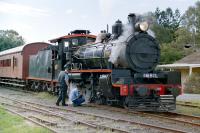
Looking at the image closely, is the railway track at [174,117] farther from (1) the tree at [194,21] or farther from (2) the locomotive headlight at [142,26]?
(1) the tree at [194,21]

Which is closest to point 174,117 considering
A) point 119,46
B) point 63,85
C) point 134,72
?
point 134,72

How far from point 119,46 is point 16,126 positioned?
16.9 feet

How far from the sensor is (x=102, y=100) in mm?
16219

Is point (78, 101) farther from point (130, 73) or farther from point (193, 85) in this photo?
point (193, 85)

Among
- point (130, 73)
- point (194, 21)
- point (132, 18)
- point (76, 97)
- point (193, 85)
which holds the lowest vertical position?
point (76, 97)

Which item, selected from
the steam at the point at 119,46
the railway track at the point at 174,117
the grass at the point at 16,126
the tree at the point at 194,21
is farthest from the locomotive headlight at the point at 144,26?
the tree at the point at 194,21

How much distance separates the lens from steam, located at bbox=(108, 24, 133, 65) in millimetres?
13953

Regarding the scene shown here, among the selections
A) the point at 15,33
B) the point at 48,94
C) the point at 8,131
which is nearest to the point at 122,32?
the point at 8,131

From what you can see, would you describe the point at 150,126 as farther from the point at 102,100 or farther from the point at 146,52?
the point at 102,100

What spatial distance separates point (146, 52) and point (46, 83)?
920cm

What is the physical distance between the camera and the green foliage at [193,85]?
2535 centimetres

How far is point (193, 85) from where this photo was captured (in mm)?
25625

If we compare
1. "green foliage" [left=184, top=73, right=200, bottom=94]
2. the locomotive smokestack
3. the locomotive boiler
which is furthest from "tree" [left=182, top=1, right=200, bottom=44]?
the locomotive smokestack

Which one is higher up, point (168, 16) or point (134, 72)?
point (168, 16)
